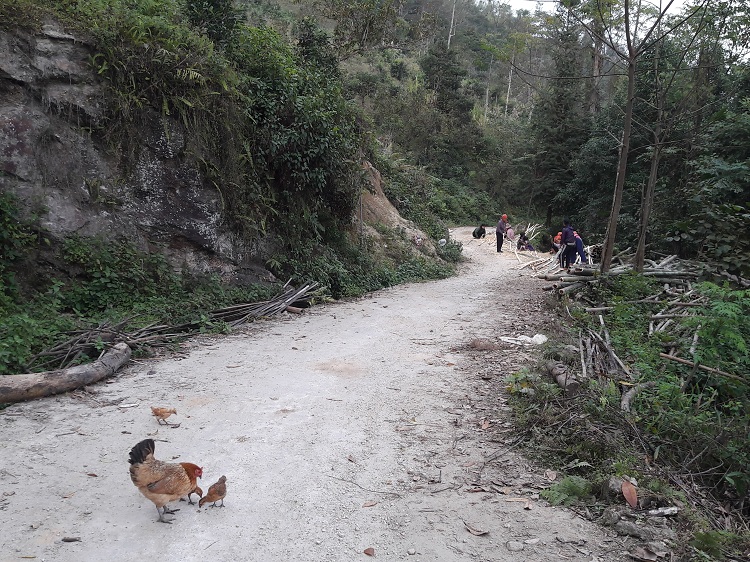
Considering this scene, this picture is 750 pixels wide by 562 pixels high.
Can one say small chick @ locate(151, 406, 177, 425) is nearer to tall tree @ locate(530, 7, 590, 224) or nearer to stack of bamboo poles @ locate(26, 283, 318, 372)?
stack of bamboo poles @ locate(26, 283, 318, 372)

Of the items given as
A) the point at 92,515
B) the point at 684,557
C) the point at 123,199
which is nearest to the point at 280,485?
the point at 92,515

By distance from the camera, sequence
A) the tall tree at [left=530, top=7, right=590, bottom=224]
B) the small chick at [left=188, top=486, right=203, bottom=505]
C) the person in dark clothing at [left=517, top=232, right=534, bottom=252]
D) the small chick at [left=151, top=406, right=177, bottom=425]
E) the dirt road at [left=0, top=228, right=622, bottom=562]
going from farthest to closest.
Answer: the tall tree at [left=530, top=7, right=590, bottom=224] → the person in dark clothing at [left=517, top=232, right=534, bottom=252] → the small chick at [left=151, top=406, right=177, bottom=425] → the small chick at [left=188, top=486, right=203, bottom=505] → the dirt road at [left=0, top=228, right=622, bottom=562]

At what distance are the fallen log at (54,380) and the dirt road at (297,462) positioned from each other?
0.17m

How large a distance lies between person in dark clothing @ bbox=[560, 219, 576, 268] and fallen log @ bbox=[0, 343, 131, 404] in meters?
13.3

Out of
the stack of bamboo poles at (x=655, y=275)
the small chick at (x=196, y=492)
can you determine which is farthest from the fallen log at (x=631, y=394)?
the stack of bamboo poles at (x=655, y=275)

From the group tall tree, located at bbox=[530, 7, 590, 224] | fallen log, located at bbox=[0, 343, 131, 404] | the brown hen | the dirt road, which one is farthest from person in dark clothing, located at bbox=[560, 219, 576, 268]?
tall tree, located at bbox=[530, 7, 590, 224]

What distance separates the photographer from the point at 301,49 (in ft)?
57.8

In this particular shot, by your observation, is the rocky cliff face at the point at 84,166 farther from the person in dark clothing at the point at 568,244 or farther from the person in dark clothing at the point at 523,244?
the person in dark clothing at the point at 523,244

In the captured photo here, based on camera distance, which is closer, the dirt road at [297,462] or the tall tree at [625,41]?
the dirt road at [297,462]

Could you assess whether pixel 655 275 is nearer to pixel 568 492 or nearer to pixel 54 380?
pixel 568 492

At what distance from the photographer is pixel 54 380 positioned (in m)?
5.79

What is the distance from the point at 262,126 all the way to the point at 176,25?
2642 millimetres

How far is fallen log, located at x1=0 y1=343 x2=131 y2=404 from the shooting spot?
5.48 m

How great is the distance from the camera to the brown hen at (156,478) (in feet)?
11.7
